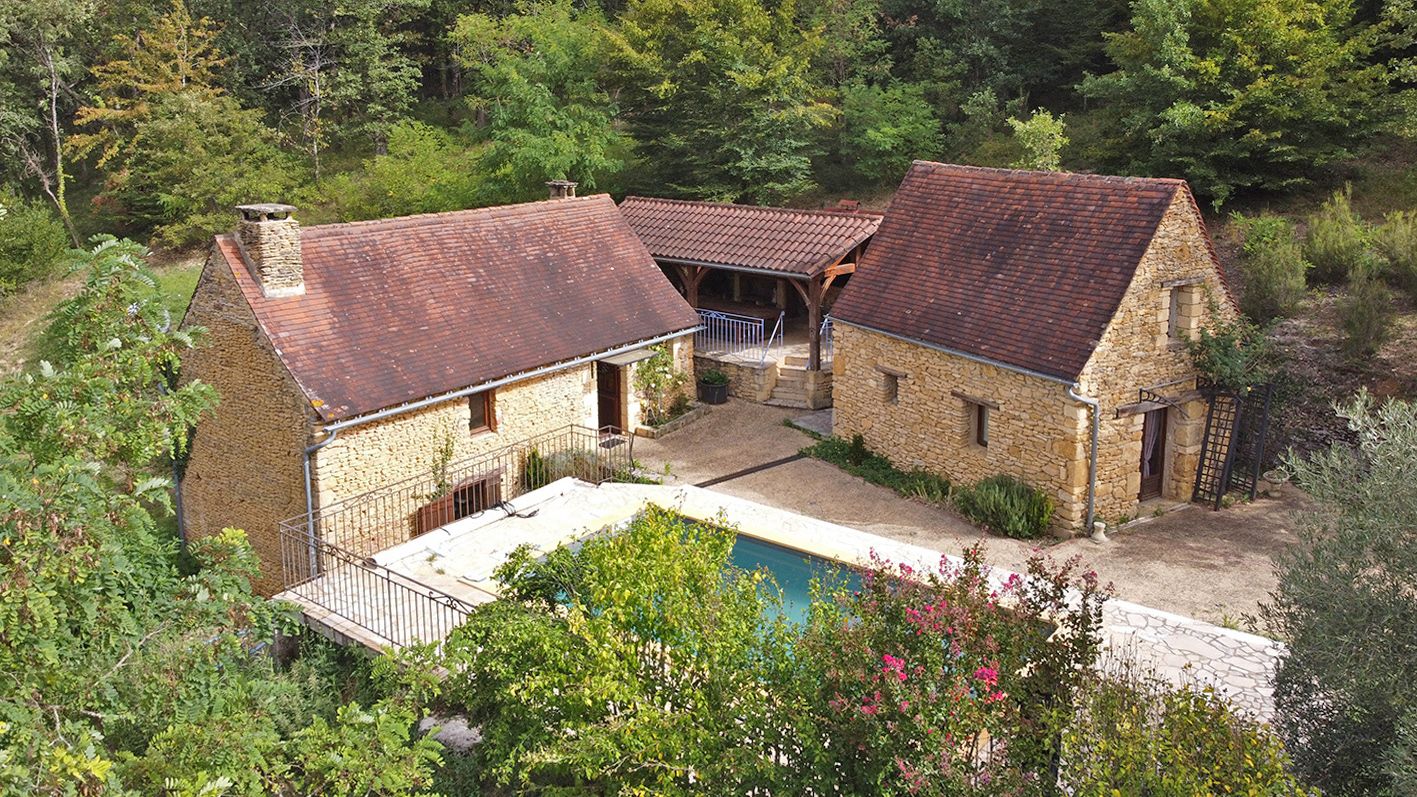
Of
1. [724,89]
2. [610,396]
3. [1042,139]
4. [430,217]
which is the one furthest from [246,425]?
[724,89]

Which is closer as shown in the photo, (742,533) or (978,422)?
(742,533)

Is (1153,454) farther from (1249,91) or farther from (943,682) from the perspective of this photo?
(943,682)

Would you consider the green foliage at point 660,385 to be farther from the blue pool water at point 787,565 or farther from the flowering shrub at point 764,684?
the flowering shrub at point 764,684

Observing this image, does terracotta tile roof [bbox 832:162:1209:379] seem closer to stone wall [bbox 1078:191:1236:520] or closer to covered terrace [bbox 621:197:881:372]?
stone wall [bbox 1078:191:1236:520]

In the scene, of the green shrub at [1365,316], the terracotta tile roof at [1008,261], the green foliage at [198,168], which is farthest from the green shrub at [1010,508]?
the green foliage at [198,168]

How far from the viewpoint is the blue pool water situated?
1666 cm

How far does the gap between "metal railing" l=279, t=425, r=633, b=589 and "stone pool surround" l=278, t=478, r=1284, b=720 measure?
968 millimetres

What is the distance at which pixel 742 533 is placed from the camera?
18.2m

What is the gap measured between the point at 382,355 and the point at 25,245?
23854 millimetres

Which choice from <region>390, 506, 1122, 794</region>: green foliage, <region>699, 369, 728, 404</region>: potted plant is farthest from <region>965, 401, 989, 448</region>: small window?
<region>390, 506, 1122, 794</region>: green foliage

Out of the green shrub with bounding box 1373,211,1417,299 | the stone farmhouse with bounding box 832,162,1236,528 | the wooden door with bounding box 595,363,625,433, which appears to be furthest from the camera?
the wooden door with bounding box 595,363,625,433

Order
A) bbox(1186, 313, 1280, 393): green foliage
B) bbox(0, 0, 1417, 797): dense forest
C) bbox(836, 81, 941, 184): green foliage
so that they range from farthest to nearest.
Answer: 1. bbox(836, 81, 941, 184): green foliage
2. bbox(1186, 313, 1280, 393): green foliage
3. bbox(0, 0, 1417, 797): dense forest

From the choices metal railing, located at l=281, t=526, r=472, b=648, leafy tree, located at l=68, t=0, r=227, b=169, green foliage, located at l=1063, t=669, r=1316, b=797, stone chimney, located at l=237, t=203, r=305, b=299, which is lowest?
metal railing, located at l=281, t=526, r=472, b=648

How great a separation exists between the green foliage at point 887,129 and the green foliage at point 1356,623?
27.7m
